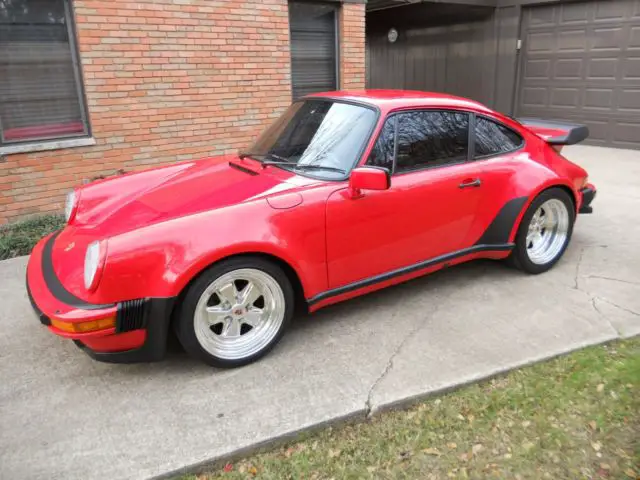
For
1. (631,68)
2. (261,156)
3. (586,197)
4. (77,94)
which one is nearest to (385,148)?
(261,156)

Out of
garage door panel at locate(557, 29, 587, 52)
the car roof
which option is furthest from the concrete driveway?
garage door panel at locate(557, 29, 587, 52)

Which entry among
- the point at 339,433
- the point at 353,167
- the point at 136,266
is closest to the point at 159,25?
the point at 353,167

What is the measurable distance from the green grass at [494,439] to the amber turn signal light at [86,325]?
86 centimetres

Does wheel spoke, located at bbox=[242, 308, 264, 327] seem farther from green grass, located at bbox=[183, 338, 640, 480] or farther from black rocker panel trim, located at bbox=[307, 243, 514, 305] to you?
green grass, located at bbox=[183, 338, 640, 480]

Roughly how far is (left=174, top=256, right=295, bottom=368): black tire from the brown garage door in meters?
9.31

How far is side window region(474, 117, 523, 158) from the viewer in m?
3.97

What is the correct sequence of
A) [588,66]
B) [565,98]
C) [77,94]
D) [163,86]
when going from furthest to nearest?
[565,98], [588,66], [163,86], [77,94]

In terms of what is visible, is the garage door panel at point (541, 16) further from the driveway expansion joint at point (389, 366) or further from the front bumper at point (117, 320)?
the front bumper at point (117, 320)

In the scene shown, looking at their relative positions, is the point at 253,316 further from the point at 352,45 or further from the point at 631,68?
the point at 631,68

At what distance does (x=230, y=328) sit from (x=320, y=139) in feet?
4.63

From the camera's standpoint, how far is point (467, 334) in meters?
3.44

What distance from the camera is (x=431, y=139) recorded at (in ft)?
12.2

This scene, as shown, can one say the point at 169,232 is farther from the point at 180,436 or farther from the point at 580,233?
the point at 580,233

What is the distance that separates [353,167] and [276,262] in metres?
0.80
